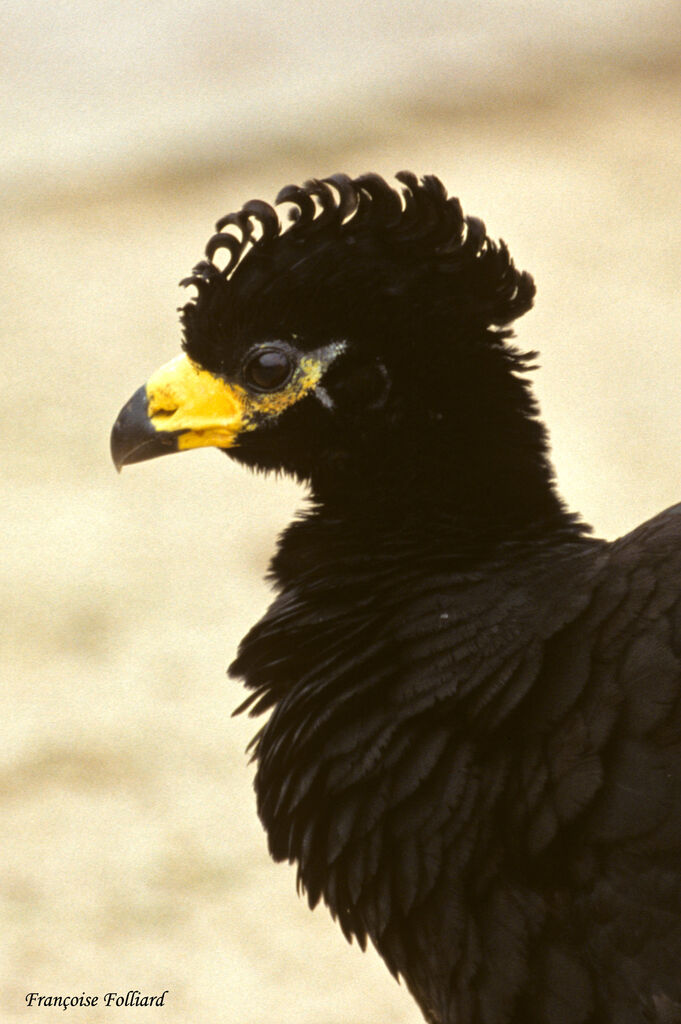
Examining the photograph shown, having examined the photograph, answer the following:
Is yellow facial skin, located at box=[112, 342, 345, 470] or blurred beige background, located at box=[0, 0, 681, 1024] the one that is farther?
blurred beige background, located at box=[0, 0, 681, 1024]

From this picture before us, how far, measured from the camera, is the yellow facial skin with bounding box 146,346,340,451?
3.62m

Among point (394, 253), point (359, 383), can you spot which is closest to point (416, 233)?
point (394, 253)

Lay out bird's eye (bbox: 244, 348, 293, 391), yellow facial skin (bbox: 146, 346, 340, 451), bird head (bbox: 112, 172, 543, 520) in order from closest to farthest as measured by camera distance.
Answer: bird head (bbox: 112, 172, 543, 520) → bird's eye (bbox: 244, 348, 293, 391) → yellow facial skin (bbox: 146, 346, 340, 451)

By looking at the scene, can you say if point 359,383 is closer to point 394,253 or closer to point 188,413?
point 394,253

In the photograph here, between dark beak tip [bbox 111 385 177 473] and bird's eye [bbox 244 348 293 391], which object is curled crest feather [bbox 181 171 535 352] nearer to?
bird's eye [bbox 244 348 293 391]

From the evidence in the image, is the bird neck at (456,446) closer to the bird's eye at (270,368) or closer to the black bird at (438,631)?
the black bird at (438,631)

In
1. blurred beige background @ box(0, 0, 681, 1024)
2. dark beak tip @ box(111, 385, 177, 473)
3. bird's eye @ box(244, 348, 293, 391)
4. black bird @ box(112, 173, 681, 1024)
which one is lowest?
black bird @ box(112, 173, 681, 1024)

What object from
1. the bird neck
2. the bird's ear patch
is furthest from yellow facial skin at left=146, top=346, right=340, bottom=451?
the bird neck

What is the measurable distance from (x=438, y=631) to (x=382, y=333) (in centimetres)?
70

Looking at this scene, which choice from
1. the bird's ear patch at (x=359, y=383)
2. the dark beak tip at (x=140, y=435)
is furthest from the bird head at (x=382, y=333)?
the dark beak tip at (x=140, y=435)

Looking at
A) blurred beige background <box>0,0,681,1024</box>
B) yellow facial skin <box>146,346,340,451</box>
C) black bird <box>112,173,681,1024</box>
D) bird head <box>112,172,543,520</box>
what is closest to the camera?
black bird <box>112,173,681,1024</box>

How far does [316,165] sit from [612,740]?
32.4 feet

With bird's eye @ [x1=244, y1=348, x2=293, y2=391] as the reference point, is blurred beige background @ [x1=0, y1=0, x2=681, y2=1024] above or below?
above

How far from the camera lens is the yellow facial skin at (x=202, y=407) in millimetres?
3625
